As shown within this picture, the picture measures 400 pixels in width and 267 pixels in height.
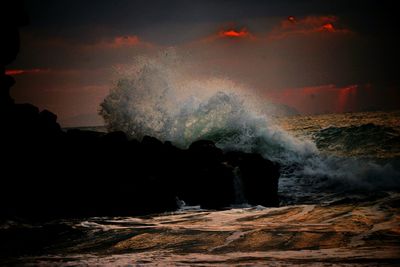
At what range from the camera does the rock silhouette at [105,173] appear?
11914 mm

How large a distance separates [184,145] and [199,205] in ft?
30.9

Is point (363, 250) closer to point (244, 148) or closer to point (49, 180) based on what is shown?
point (49, 180)

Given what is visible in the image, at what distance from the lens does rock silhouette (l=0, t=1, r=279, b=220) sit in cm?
1191

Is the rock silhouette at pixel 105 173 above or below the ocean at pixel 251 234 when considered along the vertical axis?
above

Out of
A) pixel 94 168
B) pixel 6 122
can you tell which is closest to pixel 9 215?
pixel 94 168

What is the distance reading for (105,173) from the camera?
12680 mm

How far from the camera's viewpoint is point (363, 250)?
6.91 meters

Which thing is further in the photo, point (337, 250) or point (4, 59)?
point (4, 59)

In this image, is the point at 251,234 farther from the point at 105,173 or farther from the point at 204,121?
the point at 204,121

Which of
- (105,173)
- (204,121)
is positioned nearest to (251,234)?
(105,173)

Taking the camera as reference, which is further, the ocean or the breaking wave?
the breaking wave

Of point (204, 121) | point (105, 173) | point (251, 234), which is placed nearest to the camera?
point (251, 234)

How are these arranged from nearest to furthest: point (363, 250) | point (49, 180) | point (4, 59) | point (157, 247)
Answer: point (363, 250)
point (157, 247)
point (49, 180)
point (4, 59)

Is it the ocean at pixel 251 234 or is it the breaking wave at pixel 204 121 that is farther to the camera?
the breaking wave at pixel 204 121
